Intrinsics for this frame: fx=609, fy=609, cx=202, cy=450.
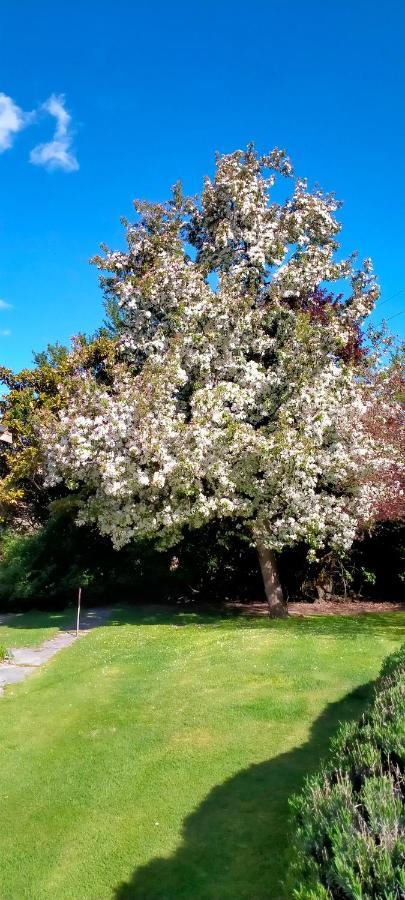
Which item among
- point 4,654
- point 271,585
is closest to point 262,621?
point 271,585

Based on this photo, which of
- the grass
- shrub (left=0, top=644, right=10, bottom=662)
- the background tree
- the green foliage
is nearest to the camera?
shrub (left=0, top=644, right=10, bottom=662)

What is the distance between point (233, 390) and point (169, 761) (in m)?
9.97

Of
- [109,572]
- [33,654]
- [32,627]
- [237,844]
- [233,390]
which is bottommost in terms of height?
[237,844]

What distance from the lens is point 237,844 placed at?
5723mm

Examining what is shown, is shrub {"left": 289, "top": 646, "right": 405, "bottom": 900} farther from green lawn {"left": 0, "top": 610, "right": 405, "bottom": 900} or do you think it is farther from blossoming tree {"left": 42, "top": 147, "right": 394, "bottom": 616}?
blossoming tree {"left": 42, "top": 147, "right": 394, "bottom": 616}

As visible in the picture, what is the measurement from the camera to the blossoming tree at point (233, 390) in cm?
1551

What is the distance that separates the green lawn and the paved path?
1.94 ft

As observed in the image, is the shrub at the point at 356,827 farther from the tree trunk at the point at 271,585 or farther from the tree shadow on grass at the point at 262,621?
the tree trunk at the point at 271,585

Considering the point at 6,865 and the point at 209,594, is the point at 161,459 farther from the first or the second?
the point at 209,594

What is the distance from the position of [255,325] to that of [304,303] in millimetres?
2603

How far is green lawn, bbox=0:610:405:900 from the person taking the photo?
18.3 feet

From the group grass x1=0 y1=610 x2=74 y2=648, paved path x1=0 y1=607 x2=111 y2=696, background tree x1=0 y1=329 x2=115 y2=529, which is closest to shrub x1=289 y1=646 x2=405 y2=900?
paved path x1=0 y1=607 x2=111 y2=696

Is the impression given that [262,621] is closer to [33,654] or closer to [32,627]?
[33,654]

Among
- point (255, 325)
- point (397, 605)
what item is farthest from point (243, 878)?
point (397, 605)
